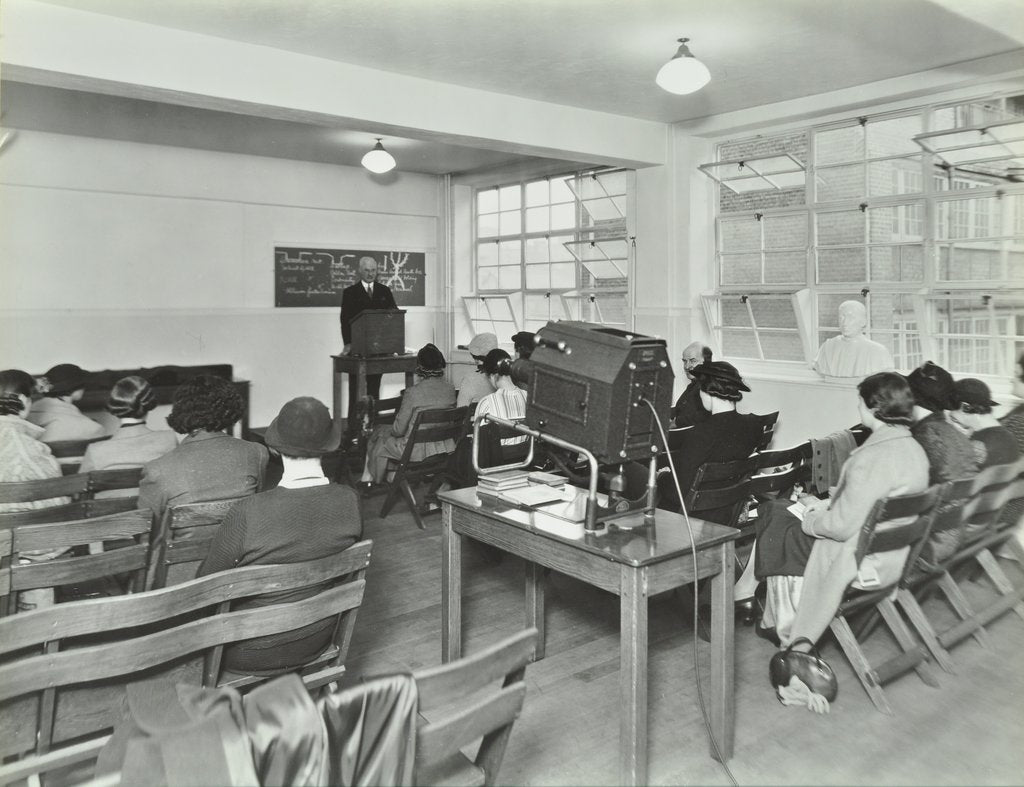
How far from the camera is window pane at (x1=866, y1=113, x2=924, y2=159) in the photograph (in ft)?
16.9

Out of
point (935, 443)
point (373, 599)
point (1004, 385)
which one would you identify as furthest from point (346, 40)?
point (1004, 385)

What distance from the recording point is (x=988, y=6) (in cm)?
382

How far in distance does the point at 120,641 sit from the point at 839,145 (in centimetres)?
545

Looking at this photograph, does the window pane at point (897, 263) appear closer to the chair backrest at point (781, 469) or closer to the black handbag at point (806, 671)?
the chair backrest at point (781, 469)

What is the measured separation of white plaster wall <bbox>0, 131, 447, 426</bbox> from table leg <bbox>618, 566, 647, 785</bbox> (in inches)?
252

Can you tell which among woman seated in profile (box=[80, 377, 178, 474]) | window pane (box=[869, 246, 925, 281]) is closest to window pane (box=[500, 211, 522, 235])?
window pane (box=[869, 246, 925, 281])

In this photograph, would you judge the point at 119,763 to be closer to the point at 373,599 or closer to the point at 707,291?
the point at 373,599

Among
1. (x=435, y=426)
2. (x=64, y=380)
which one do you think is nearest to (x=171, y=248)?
(x=64, y=380)

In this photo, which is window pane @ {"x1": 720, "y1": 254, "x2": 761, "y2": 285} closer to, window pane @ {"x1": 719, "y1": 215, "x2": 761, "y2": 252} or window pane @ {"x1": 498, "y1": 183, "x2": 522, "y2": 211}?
window pane @ {"x1": 719, "y1": 215, "x2": 761, "y2": 252}

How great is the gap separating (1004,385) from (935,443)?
1842mm

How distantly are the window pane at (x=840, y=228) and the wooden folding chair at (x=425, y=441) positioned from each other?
2.91m

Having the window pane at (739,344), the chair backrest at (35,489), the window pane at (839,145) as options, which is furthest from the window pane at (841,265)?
the chair backrest at (35,489)

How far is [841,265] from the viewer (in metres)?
5.56

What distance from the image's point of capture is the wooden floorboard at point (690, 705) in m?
2.43
